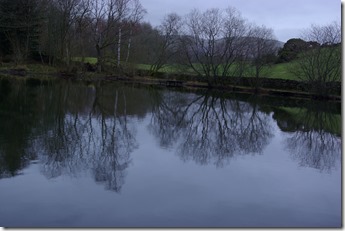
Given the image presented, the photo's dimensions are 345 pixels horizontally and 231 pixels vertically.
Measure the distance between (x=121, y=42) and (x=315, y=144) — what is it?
36.2 meters

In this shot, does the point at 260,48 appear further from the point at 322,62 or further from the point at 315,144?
the point at 315,144

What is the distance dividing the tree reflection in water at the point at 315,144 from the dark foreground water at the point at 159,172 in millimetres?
40

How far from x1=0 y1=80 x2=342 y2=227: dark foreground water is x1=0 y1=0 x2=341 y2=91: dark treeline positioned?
26763 mm

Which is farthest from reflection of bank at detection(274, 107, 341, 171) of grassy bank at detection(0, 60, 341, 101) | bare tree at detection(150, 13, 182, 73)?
bare tree at detection(150, 13, 182, 73)

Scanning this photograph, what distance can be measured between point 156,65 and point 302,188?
41.8 metres

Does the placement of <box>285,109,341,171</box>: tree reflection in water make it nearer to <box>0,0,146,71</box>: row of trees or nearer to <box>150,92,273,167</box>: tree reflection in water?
<box>150,92,273,167</box>: tree reflection in water

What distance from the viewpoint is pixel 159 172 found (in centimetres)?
906

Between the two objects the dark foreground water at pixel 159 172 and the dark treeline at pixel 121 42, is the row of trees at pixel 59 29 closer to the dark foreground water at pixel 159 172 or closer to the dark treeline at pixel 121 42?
the dark treeline at pixel 121 42

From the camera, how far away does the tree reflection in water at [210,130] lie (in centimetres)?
1170

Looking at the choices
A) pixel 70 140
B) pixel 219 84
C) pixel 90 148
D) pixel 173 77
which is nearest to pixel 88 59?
pixel 173 77

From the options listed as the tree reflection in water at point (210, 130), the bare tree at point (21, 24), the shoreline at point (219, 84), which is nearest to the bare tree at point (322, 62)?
the shoreline at point (219, 84)

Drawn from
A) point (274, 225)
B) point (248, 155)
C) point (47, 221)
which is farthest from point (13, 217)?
point (248, 155)

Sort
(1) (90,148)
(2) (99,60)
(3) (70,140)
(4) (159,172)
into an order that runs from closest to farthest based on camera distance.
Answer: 1. (4) (159,172)
2. (1) (90,148)
3. (3) (70,140)
4. (2) (99,60)

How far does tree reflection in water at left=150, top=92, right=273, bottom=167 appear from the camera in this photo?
1170 centimetres
